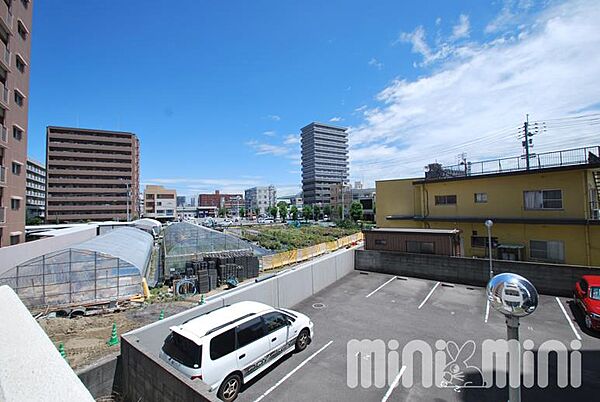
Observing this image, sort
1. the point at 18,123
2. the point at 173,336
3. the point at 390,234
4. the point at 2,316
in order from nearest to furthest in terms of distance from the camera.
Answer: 1. the point at 2,316
2. the point at 173,336
3. the point at 390,234
4. the point at 18,123

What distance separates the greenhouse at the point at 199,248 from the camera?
722 inches

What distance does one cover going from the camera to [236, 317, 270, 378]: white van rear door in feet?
21.0

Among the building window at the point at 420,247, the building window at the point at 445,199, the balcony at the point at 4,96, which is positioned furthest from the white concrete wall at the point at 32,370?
the balcony at the point at 4,96

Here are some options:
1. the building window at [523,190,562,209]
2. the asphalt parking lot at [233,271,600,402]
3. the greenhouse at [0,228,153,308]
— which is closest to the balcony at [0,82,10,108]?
the greenhouse at [0,228,153,308]

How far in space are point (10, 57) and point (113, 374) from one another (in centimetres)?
2459

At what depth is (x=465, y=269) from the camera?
14.5 metres

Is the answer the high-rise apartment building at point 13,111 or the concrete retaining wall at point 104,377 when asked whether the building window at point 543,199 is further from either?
the high-rise apartment building at point 13,111

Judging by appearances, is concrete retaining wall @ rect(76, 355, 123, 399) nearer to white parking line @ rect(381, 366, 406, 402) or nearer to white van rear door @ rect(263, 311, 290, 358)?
white van rear door @ rect(263, 311, 290, 358)

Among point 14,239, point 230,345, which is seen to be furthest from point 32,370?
point 14,239

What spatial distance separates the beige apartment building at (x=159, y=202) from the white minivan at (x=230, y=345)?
102 meters

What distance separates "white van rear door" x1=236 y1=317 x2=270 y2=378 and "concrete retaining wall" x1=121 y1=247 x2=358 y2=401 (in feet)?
5.56

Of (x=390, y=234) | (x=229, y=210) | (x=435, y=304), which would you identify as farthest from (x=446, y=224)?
(x=229, y=210)

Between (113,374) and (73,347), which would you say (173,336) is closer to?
(113,374)

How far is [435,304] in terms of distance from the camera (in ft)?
38.4
